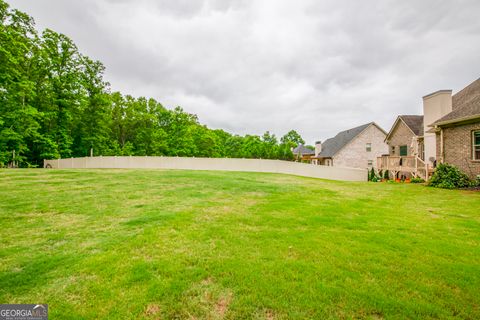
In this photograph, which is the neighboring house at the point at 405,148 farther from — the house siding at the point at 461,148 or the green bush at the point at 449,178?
the green bush at the point at 449,178

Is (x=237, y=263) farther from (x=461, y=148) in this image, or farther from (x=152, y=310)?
(x=461, y=148)

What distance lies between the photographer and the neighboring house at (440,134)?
10625 millimetres

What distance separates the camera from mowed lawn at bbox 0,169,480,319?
2.11m

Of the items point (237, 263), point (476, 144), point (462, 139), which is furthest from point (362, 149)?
point (237, 263)

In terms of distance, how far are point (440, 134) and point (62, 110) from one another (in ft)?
109

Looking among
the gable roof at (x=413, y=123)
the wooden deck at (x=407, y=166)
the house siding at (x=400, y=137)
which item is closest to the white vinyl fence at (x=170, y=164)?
the wooden deck at (x=407, y=166)

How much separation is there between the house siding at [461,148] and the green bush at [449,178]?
18.7 inches

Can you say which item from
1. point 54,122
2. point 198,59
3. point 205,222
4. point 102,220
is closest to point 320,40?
point 198,59

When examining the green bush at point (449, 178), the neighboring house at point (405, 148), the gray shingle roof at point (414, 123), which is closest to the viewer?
the green bush at point (449, 178)

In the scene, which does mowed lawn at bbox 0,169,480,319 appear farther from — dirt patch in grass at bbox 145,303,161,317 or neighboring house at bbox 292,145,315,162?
neighboring house at bbox 292,145,315,162

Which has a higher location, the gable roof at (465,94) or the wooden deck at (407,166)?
the gable roof at (465,94)

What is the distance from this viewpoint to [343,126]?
148 ft

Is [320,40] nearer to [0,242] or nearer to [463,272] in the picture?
[463,272]

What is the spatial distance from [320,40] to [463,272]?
54.3ft
